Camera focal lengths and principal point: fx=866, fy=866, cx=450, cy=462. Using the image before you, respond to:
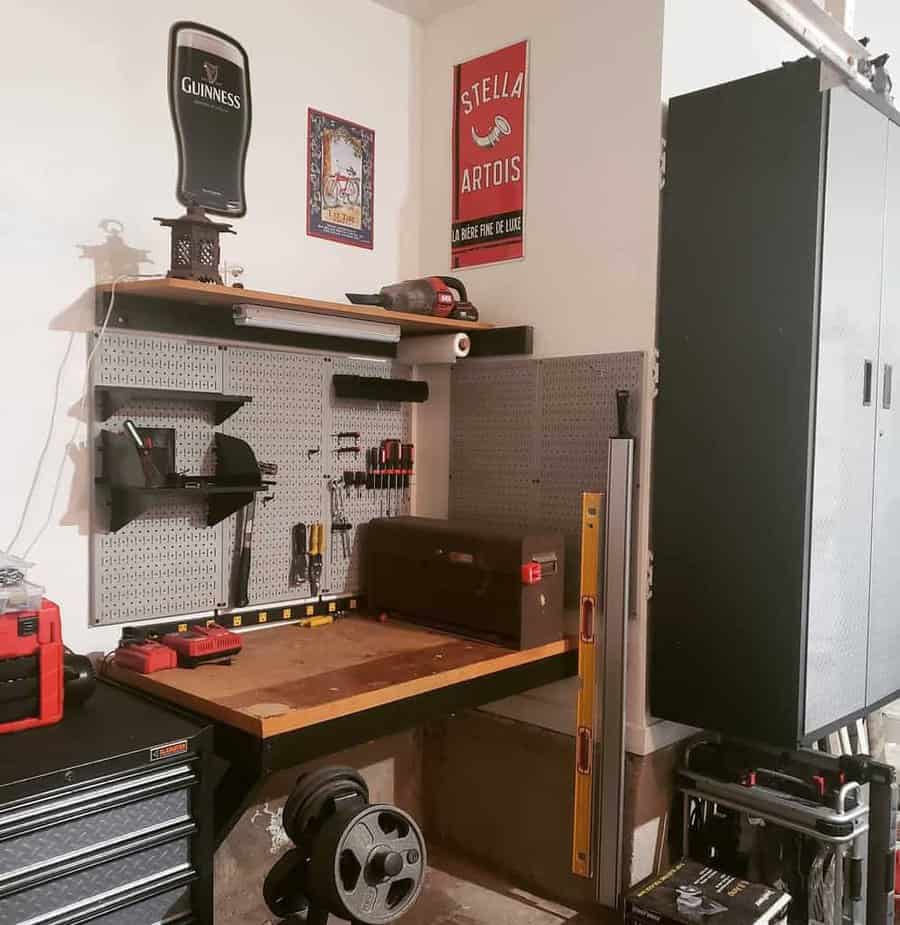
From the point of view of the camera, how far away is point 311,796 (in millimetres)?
1679

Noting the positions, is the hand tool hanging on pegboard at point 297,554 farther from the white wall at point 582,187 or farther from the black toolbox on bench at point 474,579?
the white wall at point 582,187

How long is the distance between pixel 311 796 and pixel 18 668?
2.10ft

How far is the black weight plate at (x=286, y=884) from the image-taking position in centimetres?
169

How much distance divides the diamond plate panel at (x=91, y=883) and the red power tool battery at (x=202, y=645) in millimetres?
473

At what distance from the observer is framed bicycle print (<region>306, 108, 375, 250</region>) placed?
270cm

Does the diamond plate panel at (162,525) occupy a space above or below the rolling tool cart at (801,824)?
above

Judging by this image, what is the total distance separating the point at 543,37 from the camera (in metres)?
2.71

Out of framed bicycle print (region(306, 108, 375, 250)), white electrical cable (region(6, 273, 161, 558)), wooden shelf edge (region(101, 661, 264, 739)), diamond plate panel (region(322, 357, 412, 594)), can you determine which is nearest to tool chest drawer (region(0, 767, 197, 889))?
wooden shelf edge (region(101, 661, 264, 739))

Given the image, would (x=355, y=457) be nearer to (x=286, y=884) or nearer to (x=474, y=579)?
(x=474, y=579)

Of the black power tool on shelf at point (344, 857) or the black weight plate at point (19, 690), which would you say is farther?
the black weight plate at point (19, 690)

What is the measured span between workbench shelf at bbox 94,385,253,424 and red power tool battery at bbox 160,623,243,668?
582 millimetres

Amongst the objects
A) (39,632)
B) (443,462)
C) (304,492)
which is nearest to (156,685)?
(39,632)

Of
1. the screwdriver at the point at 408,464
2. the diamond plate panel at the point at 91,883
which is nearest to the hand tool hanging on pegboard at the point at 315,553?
the screwdriver at the point at 408,464

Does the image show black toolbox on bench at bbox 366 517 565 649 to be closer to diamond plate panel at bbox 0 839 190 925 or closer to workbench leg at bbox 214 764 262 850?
workbench leg at bbox 214 764 262 850
